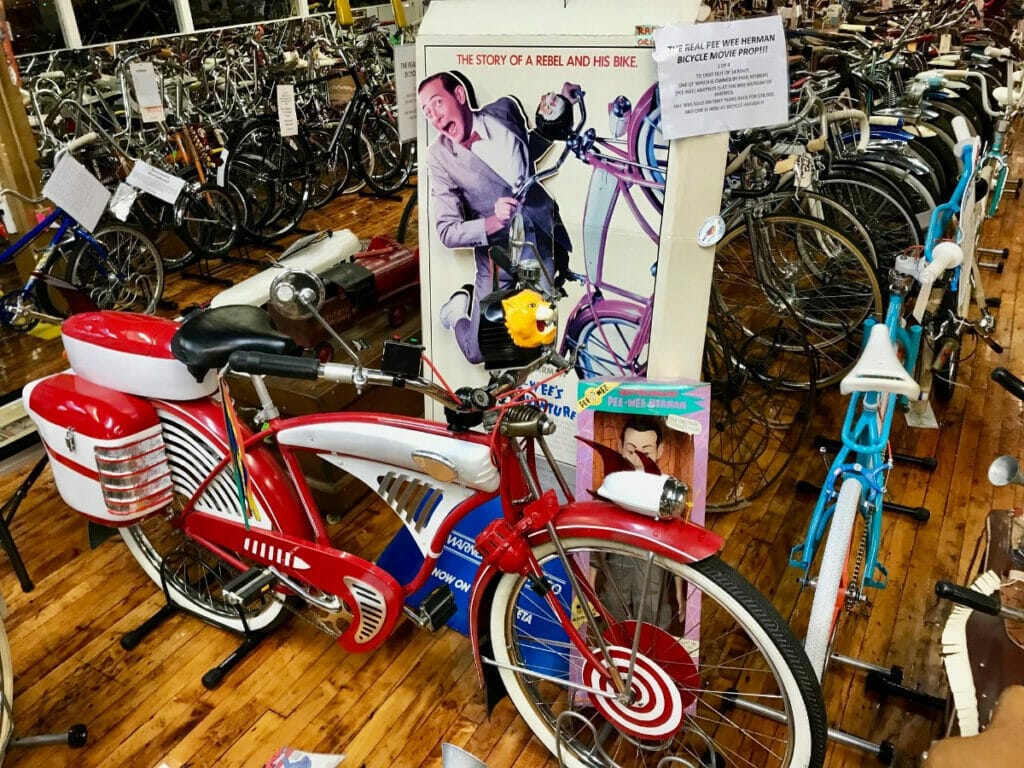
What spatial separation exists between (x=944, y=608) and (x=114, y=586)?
2.44 meters

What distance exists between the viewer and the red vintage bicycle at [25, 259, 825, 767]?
142 centimetres

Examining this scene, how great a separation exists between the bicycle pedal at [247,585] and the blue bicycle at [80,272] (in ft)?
5.59

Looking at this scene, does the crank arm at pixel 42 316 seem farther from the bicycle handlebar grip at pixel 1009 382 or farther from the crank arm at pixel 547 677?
the bicycle handlebar grip at pixel 1009 382

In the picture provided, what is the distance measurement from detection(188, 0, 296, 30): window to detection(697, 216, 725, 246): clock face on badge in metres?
5.23

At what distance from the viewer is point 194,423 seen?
73.4 inches

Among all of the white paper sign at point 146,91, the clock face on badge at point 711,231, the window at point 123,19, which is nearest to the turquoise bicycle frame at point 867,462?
the clock face on badge at point 711,231

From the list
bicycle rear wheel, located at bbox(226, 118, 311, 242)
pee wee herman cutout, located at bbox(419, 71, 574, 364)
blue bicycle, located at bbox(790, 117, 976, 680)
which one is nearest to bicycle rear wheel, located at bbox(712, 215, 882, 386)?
blue bicycle, located at bbox(790, 117, 976, 680)

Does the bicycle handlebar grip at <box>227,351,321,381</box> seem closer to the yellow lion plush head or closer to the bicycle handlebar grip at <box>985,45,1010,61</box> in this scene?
the yellow lion plush head

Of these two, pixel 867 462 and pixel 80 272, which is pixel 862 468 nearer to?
pixel 867 462

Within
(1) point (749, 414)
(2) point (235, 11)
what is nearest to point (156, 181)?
(1) point (749, 414)

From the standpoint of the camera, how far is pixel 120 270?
406cm

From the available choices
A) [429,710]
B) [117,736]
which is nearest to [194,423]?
[117,736]

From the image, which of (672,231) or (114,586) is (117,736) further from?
(672,231)

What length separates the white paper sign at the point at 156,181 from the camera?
2.75 m
